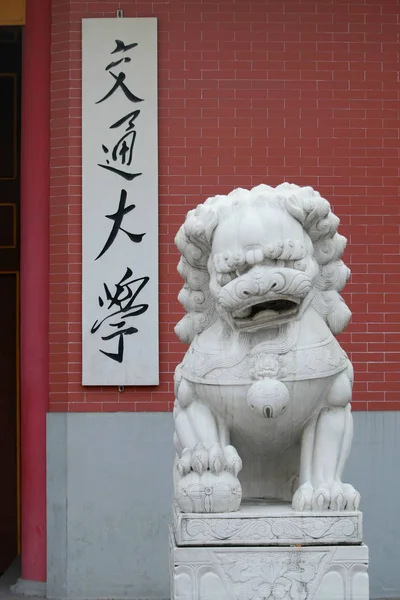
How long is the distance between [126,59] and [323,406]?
12.1ft

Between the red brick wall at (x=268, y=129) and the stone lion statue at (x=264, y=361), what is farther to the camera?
the red brick wall at (x=268, y=129)

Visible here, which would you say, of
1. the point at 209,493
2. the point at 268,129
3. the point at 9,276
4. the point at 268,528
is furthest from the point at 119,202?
the point at 268,528

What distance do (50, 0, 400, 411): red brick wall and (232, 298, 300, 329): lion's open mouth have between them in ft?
9.84

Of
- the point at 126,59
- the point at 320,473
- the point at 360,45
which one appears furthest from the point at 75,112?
the point at 320,473

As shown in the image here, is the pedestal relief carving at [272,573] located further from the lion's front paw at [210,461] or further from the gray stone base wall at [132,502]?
the gray stone base wall at [132,502]

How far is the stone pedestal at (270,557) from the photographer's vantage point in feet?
15.0

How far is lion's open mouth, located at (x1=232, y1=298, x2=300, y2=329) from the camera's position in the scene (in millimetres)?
4699

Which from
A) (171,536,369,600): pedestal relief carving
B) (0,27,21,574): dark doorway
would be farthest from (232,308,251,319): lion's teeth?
(0,27,21,574): dark doorway

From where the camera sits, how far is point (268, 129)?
308 inches

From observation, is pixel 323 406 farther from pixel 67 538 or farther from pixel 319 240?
pixel 67 538

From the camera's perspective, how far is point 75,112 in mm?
7789

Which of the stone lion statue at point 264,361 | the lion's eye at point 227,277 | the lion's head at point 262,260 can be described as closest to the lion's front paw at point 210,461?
the stone lion statue at point 264,361

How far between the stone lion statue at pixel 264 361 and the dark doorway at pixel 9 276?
211 inches

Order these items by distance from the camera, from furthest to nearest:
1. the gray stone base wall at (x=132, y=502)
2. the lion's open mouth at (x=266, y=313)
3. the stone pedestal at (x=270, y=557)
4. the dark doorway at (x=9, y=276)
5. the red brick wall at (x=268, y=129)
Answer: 1. the dark doorway at (x=9, y=276)
2. the red brick wall at (x=268, y=129)
3. the gray stone base wall at (x=132, y=502)
4. the lion's open mouth at (x=266, y=313)
5. the stone pedestal at (x=270, y=557)
